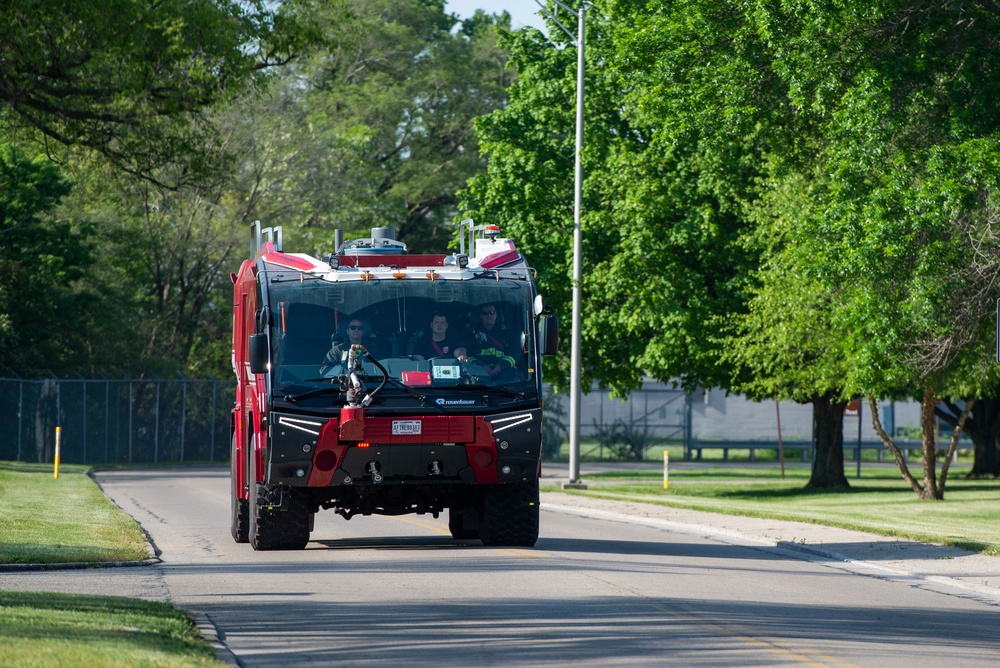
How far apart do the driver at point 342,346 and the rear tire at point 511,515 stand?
2.45 metres

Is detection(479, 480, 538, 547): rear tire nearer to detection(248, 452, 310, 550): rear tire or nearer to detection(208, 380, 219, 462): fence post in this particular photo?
detection(248, 452, 310, 550): rear tire

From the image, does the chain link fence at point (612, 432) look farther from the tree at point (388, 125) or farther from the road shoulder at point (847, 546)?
the road shoulder at point (847, 546)

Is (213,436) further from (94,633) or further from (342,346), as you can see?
(94,633)

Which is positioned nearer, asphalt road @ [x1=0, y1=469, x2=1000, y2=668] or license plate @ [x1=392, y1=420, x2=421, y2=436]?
asphalt road @ [x1=0, y1=469, x2=1000, y2=668]

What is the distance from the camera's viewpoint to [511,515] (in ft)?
55.9

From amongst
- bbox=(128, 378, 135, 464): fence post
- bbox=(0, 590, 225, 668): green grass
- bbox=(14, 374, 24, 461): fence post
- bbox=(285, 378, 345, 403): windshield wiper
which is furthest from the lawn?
bbox=(128, 378, 135, 464): fence post

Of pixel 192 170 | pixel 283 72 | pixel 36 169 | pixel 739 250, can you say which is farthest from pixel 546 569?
pixel 283 72

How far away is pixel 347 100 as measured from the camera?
58.6 m

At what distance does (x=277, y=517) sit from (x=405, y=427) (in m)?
2.11

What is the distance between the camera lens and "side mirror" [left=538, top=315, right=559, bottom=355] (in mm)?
15938

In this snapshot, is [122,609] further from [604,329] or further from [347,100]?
[347,100]

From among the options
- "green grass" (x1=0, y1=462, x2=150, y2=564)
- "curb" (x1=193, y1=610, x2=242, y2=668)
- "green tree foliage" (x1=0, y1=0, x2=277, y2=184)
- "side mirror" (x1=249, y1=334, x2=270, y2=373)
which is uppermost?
"green tree foliage" (x1=0, y1=0, x2=277, y2=184)

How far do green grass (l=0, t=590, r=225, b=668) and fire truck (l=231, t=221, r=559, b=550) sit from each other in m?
3.73

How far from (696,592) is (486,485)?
13.1ft
